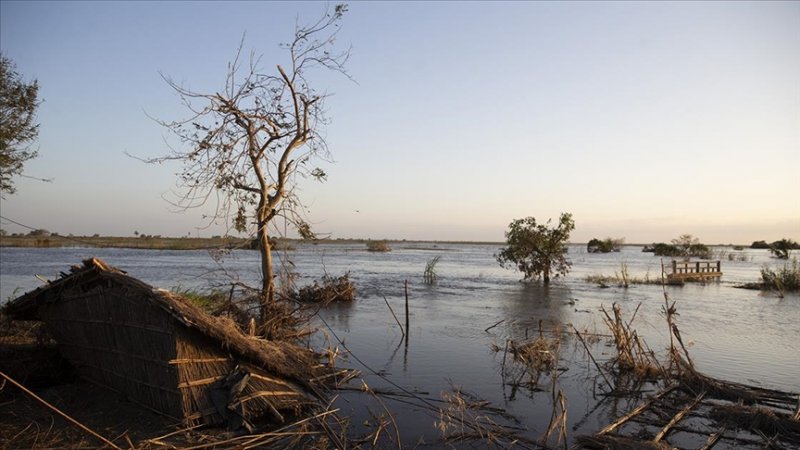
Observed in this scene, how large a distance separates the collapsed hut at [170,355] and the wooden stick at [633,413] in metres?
4.08

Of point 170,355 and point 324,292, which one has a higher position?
point 170,355

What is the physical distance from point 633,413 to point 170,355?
6572 millimetres

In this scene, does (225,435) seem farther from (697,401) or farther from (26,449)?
(697,401)

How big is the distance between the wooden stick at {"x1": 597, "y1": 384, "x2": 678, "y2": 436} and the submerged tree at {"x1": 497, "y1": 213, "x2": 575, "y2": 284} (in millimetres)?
19244

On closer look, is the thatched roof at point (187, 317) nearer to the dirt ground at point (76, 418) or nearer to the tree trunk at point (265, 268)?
the dirt ground at point (76, 418)

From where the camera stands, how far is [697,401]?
28.1 ft

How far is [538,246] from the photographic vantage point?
29.2 metres

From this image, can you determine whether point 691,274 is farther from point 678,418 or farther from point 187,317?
point 187,317

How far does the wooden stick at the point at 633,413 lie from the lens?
22.8 feet

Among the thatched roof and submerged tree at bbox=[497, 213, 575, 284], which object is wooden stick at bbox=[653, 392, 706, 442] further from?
submerged tree at bbox=[497, 213, 575, 284]

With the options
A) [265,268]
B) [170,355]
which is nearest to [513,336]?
[265,268]

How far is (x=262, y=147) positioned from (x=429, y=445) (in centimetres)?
666

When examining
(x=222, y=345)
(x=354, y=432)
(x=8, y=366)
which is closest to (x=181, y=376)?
(x=222, y=345)

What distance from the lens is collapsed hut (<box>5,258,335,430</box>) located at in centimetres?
652
